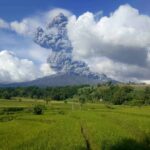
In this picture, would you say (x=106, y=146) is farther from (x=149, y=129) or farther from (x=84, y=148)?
(x=149, y=129)

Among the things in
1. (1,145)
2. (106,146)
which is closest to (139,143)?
(106,146)

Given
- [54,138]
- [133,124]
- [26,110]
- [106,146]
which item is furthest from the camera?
[26,110]

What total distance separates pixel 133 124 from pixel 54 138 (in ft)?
94.8

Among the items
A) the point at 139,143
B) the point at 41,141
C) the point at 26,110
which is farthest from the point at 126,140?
the point at 26,110

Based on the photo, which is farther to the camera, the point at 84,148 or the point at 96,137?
the point at 96,137

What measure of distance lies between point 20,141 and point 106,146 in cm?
1177

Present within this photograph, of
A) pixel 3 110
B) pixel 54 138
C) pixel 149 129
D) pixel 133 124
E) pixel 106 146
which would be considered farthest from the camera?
pixel 3 110

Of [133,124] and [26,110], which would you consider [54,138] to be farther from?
[26,110]

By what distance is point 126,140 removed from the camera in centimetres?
5191

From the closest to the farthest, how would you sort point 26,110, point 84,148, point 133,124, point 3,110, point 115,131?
point 84,148 → point 115,131 → point 133,124 → point 3,110 → point 26,110

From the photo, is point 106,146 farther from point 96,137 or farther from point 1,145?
point 1,145

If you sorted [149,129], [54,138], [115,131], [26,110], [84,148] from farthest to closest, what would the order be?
[26,110] < [149,129] < [115,131] < [54,138] < [84,148]

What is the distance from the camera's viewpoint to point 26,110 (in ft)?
459

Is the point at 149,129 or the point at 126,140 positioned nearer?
the point at 126,140
